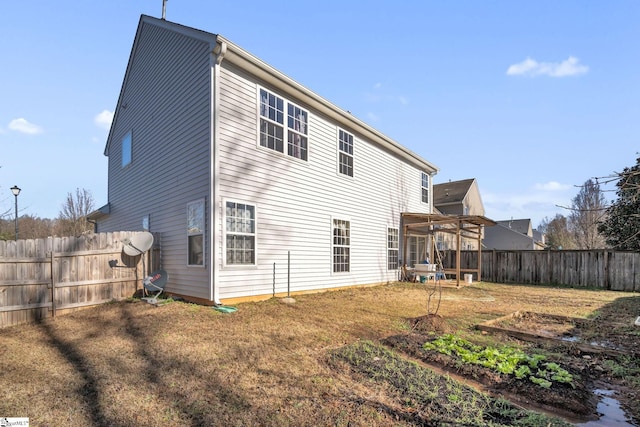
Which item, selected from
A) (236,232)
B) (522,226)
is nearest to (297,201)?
(236,232)

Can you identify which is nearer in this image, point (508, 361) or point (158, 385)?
point (158, 385)

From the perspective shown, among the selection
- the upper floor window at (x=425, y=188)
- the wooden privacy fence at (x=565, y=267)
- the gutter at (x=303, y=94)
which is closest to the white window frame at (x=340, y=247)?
the gutter at (x=303, y=94)

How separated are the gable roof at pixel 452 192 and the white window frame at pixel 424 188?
1098 cm

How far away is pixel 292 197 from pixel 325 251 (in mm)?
2186

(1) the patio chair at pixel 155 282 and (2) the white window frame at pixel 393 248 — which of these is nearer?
(1) the patio chair at pixel 155 282

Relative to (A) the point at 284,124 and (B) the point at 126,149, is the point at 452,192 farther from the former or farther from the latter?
(B) the point at 126,149

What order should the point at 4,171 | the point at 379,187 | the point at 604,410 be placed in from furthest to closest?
the point at 4,171 < the point at 379,187 < the point at 604,410

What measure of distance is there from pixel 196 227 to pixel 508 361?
662cm

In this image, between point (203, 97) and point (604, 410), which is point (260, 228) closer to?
point (203, 97)

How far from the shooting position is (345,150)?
38.0ft

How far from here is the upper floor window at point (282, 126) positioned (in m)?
8.68

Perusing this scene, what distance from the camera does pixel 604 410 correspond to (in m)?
3.05

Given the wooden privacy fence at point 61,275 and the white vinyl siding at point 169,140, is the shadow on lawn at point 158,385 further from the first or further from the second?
the white vinyl siding at point 169,140

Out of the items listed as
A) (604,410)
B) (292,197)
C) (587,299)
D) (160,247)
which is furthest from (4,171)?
(587,299)
